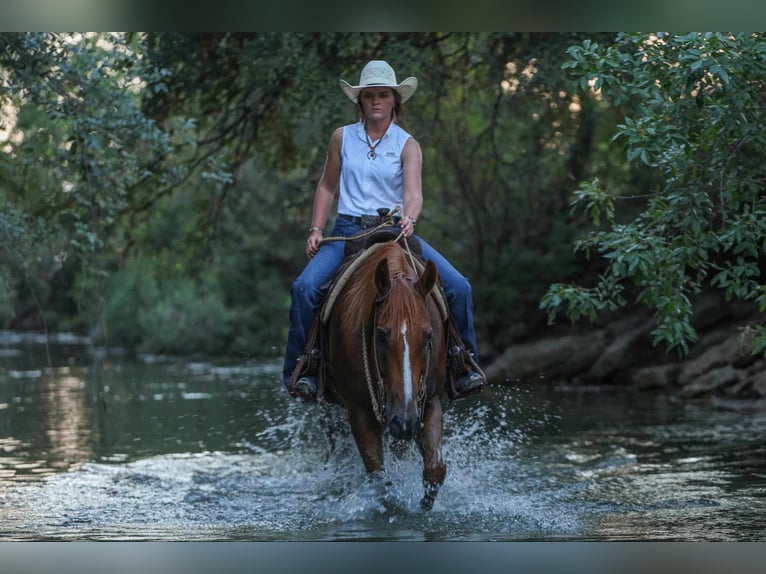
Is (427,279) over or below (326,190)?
below

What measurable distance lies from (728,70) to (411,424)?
114 inches

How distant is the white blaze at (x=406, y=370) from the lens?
18.7ft

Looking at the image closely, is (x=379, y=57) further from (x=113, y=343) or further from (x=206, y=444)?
(x=113, y=343)

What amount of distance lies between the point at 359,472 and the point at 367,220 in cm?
180

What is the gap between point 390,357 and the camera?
583 centimetres

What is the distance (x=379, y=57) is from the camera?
13055mm

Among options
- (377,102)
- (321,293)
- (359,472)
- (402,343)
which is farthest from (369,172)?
(359,472)

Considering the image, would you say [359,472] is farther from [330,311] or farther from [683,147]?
[683,147]

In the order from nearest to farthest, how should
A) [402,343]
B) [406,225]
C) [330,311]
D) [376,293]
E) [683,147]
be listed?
[402,343]
[376,293]
[406,225]
[330,311]
[683,147]

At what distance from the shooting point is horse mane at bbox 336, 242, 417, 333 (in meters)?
5.94

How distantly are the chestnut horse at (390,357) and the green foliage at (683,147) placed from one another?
1825mm

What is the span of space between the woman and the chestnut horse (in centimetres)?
22

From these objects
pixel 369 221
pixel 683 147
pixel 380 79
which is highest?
pixel 380 79

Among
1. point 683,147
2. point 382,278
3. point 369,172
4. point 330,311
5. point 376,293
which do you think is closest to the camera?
point 382,278
